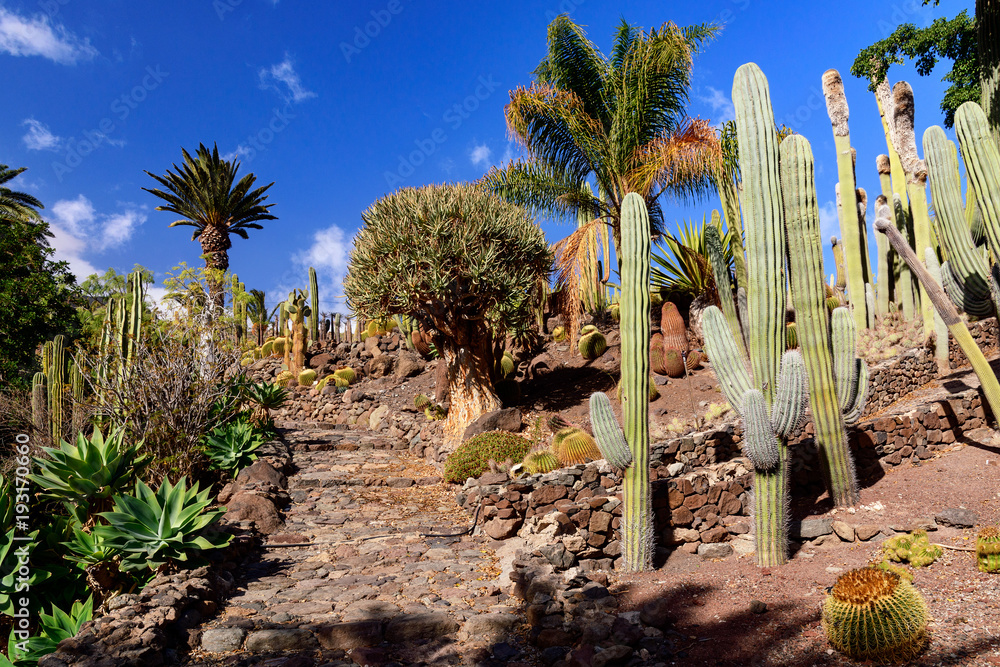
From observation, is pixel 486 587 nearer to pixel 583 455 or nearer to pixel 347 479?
pixel 583 455

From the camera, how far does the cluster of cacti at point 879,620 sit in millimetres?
3463

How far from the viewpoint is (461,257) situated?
36.0 feet

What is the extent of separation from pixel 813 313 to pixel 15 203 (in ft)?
83.2

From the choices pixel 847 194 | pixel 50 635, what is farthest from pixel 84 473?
pixel 847 194

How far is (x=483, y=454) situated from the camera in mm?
9312

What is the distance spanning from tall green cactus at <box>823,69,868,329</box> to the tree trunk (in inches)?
271

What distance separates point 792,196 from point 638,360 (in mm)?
2403

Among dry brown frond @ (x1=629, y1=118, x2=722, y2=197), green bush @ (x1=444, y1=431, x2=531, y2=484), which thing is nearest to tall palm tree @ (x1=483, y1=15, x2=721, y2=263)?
dry brown frond @ (x1=629, y1=118, x2=722, y2=197)

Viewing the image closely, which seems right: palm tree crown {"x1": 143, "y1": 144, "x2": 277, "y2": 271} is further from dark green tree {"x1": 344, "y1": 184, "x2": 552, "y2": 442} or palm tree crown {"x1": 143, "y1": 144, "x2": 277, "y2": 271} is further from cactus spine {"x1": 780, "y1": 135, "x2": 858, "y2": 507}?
cactus spine {"x1": 780, "y1": 135, "x2": 858, "y2": 507}

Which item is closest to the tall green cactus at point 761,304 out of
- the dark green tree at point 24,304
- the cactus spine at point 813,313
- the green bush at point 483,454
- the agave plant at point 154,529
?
the cactus spine at point 813,313

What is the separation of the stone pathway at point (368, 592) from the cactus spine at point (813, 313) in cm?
374

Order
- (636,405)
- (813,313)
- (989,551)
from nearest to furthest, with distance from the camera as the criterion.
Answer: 1. (989,551)
2. (636,405)
3. (813,313)

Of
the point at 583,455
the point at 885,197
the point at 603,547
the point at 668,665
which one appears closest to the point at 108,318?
the point at 583,455

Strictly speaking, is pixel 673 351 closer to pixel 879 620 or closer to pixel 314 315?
pixel 879 620
